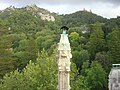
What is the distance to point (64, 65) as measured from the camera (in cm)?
1731

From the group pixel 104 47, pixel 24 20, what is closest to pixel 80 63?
pixel 104 47

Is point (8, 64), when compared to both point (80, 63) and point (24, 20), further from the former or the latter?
point (24, 20)

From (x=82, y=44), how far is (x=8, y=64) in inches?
642

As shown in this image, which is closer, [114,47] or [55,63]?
[55,63]

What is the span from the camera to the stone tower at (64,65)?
56.3 feet

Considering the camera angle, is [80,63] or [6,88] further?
[80,63]

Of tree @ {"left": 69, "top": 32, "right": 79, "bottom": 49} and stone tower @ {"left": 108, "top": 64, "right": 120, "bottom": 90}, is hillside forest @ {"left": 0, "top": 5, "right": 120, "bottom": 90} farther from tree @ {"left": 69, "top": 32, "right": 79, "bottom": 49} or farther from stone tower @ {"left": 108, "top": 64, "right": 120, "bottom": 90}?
stone tower @ {"left": 108, "top": 64, "right": 120, "bottom": 90}

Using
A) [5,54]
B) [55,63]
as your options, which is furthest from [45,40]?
[55,63]

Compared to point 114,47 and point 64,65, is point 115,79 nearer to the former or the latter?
point 64,65

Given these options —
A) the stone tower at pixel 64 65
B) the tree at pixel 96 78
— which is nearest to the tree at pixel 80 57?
the tree at pixel 96 78

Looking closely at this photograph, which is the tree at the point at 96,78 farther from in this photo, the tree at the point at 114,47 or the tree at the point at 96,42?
the tree at the point at 96,42

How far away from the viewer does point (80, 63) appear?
54.1 m

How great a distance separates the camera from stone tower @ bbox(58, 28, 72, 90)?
17.2 m

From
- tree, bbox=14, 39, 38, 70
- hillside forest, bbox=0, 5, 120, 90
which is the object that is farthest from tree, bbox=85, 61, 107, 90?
tree, bbox=14, 39, 38, 70
